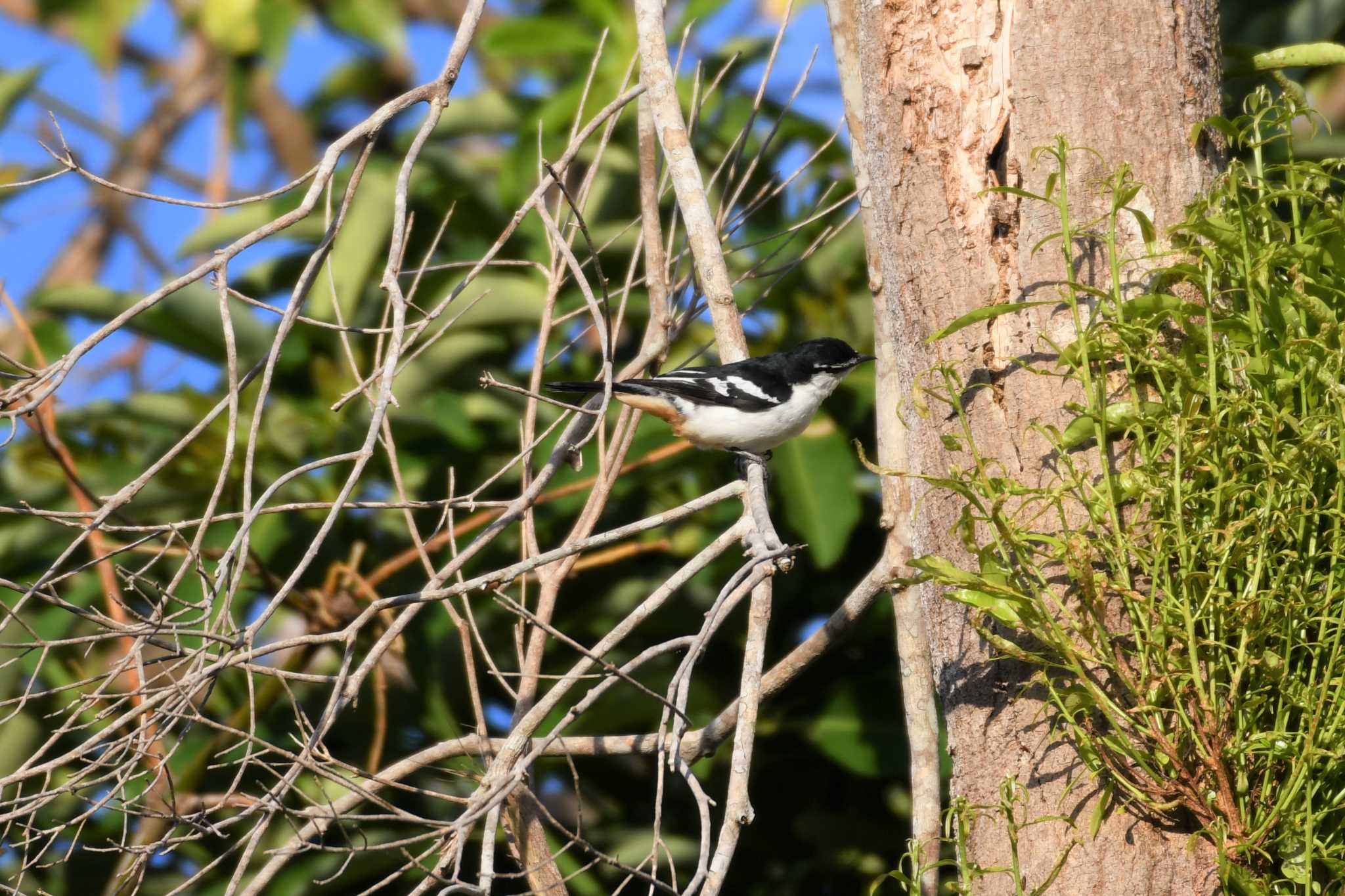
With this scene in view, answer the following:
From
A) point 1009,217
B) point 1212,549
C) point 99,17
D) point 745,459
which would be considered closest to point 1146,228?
point 1009,217

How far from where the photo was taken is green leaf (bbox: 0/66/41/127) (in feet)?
16.3

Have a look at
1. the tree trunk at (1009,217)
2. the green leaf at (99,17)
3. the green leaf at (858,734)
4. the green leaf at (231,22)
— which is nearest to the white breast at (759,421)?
the green leaf at (858,734)

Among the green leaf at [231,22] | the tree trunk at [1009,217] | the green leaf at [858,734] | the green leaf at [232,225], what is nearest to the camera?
the tree trunk at [1009,217]

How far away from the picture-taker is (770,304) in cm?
446

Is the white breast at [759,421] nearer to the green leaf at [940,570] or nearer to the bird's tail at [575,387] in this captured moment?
the bird's tail at [575,387]

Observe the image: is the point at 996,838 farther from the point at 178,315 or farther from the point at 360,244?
the point at 178,315

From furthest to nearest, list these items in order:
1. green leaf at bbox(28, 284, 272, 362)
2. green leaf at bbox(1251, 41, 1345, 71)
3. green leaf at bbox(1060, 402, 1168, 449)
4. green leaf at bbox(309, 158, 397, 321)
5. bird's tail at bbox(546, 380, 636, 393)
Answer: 1. green leaf at bbox(309, 158, 397, 321)
2. green leaf at bbox(28, 284, 272, 362)
3. bird's tail at bbox(546, 380, 636, 393)
4. green leaf at bbox(1251, 41, 1345, 71)
5. green leaf at bbox(1060, 402, 1168, 449)

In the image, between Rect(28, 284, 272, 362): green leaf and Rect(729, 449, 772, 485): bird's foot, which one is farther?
Rect(28, 284, 272, 362): green leaf

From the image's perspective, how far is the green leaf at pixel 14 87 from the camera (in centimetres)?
498

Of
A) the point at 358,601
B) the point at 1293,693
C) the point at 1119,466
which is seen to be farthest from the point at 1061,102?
the point at 358,601

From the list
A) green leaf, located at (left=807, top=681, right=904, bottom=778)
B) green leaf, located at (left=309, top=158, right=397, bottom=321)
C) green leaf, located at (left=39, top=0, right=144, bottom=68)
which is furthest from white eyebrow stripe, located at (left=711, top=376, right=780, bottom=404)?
green leaf, located at (left=39, top=0, right=144, bottom=68)

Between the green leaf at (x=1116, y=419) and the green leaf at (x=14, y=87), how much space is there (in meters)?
4.40

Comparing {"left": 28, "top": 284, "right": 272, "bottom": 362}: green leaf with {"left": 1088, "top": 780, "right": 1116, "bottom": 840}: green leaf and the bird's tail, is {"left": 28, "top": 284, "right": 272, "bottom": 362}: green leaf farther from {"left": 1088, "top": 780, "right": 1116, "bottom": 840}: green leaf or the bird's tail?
{"left": 1088, "top": 780, "right": 1116, "bottom": 840}: green leaf

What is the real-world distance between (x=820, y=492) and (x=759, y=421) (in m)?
0.43
